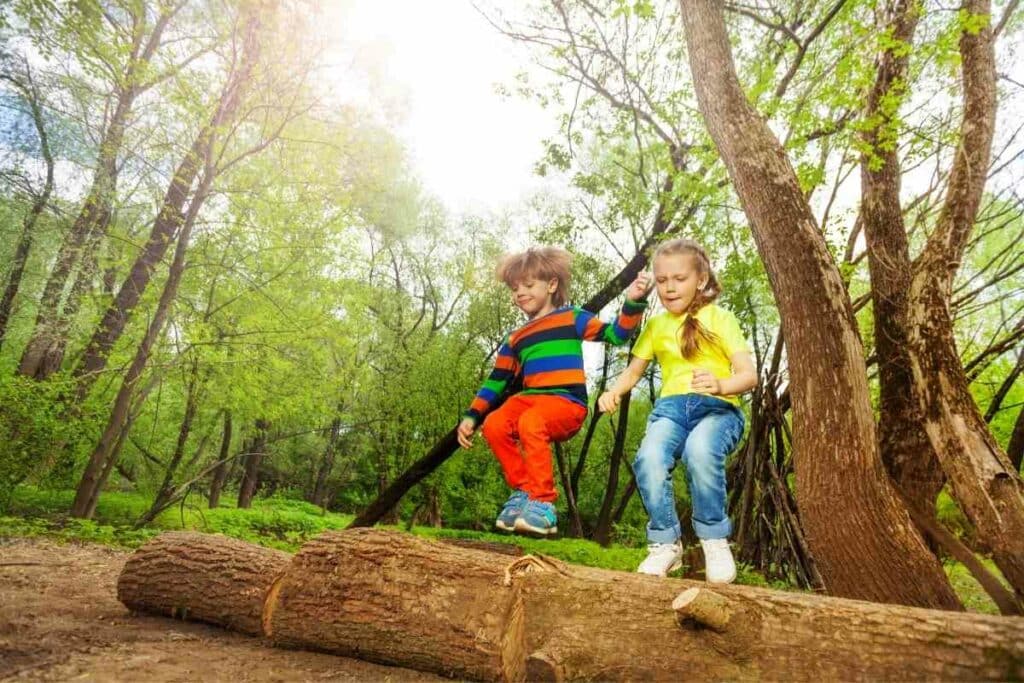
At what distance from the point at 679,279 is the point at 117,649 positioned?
3.72 m

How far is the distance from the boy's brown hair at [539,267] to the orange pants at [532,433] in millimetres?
641

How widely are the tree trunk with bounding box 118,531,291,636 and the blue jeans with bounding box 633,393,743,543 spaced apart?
8.97ft

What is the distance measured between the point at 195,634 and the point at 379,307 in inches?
574

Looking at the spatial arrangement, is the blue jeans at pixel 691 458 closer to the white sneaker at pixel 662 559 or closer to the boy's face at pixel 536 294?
the white sneaker at pixel 662 559

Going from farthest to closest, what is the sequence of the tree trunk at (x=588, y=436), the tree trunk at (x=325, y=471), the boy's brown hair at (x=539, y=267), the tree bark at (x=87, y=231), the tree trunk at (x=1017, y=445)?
1. the tree trunk at (x=325, y=471)
2. the tree trunk at (x=588, y=436)
3. the tree bark at (x=87, y=231)
4. the tree trunk at (x=1017, y=445)
5. the boy's brown hair at (x=539, y=267)

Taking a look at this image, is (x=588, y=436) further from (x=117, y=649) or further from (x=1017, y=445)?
(x=117, y=649)

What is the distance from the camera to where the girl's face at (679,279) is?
9.02 feet

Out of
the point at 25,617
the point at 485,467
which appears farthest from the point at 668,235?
the point at 485,467

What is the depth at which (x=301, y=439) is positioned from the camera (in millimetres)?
20719

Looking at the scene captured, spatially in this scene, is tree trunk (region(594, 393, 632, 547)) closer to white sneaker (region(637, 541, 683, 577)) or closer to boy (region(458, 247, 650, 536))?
boy (region(458, 247, 650, 536))

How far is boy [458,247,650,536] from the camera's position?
9.53 feet

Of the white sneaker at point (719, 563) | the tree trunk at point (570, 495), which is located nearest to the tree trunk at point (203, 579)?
the white sneaker at point (719, 563)

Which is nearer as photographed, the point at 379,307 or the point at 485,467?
the point at 485,467

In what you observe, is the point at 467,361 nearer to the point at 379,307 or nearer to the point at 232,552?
the point at 379,307
